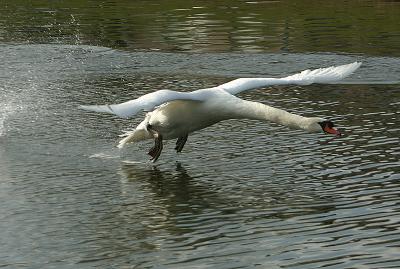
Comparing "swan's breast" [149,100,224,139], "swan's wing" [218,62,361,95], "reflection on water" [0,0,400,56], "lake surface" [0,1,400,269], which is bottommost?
"reflection on water" [0,0,400,56]

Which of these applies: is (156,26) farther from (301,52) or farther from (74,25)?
(301,52)

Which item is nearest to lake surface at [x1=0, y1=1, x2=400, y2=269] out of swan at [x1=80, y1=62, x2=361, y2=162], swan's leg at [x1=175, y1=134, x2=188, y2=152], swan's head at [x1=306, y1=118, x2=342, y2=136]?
swan's leg at [x1=175, y1=134, x2=188, y2=152]

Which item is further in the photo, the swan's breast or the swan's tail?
the swan's tail

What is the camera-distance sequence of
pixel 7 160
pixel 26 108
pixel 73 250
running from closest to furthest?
pixel 73 250
pixel 7 160
pixel 26 108

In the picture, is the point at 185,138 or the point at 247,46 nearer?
the point at 185,138

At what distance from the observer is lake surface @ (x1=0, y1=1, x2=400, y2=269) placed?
416 inches

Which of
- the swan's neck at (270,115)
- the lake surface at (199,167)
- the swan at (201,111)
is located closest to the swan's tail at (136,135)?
the swan at (201,111)

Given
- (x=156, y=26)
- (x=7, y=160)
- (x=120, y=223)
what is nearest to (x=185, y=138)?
(x=7, y=160)

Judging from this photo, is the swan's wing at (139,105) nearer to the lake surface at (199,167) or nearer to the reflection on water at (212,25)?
the lake surface at (199,167)

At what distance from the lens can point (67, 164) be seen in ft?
47.5

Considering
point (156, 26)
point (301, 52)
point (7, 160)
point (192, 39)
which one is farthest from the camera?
point (156, 26)

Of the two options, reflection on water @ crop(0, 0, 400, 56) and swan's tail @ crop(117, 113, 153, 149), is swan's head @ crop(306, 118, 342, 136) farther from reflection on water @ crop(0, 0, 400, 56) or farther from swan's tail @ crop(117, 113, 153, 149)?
reflection on water @ crop(0, 0, 400, 56)

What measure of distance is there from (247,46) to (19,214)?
15116 millimetres

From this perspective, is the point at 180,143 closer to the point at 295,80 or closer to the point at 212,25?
the point at 295,80
